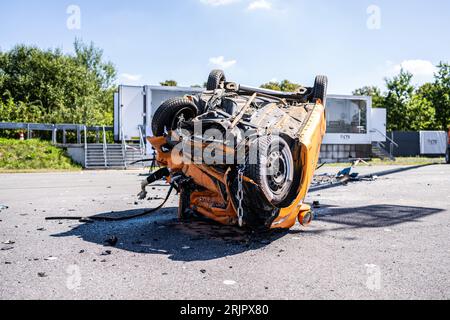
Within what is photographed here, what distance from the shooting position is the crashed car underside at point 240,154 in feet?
14.5

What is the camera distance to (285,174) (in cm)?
471

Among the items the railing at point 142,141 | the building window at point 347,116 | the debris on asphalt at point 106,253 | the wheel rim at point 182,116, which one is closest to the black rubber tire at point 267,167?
the wheel rim at point 182,116

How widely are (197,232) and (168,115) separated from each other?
1522 millimetres

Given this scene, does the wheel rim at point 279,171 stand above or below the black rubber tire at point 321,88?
below

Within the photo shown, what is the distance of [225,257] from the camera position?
4090mm

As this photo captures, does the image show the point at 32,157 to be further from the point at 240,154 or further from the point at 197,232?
the point at 240,154

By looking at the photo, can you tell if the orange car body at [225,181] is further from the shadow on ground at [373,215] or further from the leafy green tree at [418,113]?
the leafy green tree at [418,113]

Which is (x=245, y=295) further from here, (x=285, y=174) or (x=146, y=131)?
(x=146, y=131)

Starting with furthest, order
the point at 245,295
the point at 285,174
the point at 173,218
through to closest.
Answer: the point at 173,218, the point at 285,174, the point at 245,295

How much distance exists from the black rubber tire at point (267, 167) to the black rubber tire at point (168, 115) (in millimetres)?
1493

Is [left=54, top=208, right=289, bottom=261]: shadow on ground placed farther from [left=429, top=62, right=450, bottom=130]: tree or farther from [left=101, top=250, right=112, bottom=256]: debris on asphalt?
[left=429, top=62, right=450, bottom=130]: tree

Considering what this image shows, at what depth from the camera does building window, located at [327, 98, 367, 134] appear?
2358 centimetres
